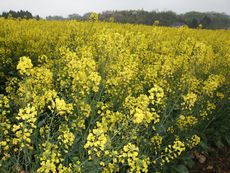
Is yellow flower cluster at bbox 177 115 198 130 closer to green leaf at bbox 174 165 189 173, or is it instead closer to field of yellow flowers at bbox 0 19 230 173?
field of yellow flowers at bbox 0 19 230 173

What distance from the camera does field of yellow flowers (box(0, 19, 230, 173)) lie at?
2.78 m

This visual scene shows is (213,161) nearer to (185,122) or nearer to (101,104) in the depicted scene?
(185,122)

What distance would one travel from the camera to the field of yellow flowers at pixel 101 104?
2.78m

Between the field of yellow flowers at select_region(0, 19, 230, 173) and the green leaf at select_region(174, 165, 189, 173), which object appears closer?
the field of yellow flowers at select_region(0, 19, 230, 173)

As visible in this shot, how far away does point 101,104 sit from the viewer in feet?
11.8

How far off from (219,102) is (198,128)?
2.27 ft

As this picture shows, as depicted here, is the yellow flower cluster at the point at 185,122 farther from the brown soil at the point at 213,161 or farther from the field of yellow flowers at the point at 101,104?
the brown soil at the point at 213,161

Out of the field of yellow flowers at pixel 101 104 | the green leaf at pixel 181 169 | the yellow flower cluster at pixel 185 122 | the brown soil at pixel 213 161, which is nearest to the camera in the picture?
the field of yellow flowers at pixel 101 104

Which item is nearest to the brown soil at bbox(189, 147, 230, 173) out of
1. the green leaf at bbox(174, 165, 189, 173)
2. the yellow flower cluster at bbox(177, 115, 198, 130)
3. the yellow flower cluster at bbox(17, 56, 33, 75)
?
the green leaf at bbox(174, 165, 189, 173)

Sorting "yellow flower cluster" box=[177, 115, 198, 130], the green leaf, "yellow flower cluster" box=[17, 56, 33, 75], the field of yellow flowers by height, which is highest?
"yellow flower cluster" box=[17, 56, 33, 75]

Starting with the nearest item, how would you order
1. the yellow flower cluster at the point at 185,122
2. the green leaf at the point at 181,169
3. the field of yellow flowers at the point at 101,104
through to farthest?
1. the field of yellow flowers at the point at 101,104
2. the yellow flower cluster at the point at 185,122
3. the green leaf at the point at 181,169

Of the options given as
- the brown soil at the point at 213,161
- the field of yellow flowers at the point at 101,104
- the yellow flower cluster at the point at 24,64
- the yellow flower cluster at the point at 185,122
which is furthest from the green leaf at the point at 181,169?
the yellow flower cluster at the point at 24,64

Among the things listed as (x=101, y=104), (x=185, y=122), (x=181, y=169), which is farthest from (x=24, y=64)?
(x=181, y=169)

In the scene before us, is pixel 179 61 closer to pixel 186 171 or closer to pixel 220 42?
pixel 186 171
